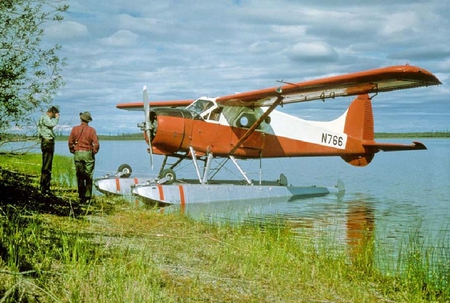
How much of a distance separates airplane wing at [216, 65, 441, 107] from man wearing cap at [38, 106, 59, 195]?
4.58 metres

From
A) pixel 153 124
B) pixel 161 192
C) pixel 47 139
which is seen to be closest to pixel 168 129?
pixel 153 124

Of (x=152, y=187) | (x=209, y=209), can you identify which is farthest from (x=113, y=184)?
(x=209, y=209)

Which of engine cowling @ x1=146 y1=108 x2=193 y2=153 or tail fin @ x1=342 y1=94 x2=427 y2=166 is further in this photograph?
tail fin @ x1=342 y1=94 x2=427 y2=166

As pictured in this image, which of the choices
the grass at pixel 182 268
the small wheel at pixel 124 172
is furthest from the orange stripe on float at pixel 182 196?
the grass at pixel 182 268

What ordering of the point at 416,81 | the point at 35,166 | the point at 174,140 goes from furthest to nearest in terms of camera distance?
the point at 35,166 → the point at 174,140 → the point at 416,81

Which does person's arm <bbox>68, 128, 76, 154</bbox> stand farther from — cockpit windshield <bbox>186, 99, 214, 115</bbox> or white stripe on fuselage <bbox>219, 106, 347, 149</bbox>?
white stripe on fuselage <bbox>219, 106, 347, 149</bbox>

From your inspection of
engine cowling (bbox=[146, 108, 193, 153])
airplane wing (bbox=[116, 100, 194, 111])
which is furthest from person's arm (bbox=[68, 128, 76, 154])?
airplane wing (bbox=[116, 100, 194, 111])

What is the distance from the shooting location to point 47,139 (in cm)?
1076

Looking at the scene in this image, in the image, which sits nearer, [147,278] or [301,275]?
[147,278]

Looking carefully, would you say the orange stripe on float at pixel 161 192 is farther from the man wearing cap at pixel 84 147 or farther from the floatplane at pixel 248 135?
the man wearing cap at pixel 84 147

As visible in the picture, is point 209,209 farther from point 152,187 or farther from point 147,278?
point 147,278

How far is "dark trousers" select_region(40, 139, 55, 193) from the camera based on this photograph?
10672 mm

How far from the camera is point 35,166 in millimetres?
19219

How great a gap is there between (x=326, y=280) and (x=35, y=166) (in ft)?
53.6
